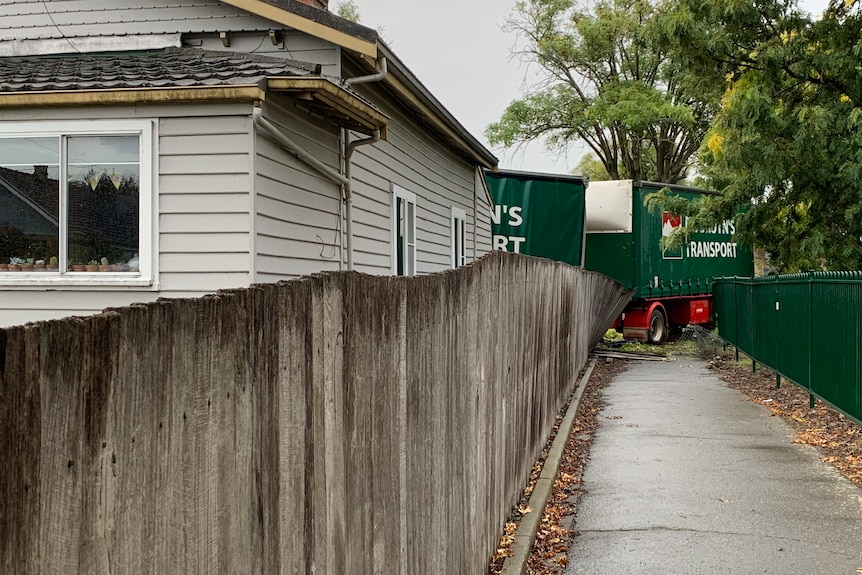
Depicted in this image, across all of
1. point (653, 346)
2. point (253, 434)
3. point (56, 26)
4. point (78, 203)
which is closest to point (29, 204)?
point (78, 203)

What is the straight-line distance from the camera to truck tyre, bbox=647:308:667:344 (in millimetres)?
25237

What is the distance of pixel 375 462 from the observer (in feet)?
10.5

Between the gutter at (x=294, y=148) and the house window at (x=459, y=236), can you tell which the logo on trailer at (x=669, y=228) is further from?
the gutter at (x=294, y=148)

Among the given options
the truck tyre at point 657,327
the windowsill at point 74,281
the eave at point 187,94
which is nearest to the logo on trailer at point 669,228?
the truck tyre at point 657,327

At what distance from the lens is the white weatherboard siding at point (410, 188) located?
1124 centimetres

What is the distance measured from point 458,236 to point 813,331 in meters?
7.36

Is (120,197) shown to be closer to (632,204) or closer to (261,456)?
(261,456)

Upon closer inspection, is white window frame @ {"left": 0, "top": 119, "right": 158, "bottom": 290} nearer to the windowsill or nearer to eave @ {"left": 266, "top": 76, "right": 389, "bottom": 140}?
the windowsill

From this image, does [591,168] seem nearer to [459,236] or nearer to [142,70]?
[459,236]

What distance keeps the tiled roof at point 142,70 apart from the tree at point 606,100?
3376 centimetres

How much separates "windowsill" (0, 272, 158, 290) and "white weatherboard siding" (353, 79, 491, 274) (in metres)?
3.10

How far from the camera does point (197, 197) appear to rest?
8398 millimetres

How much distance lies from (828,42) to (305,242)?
40.8 feet

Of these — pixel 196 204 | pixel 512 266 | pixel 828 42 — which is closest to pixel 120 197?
pixel 196 204
